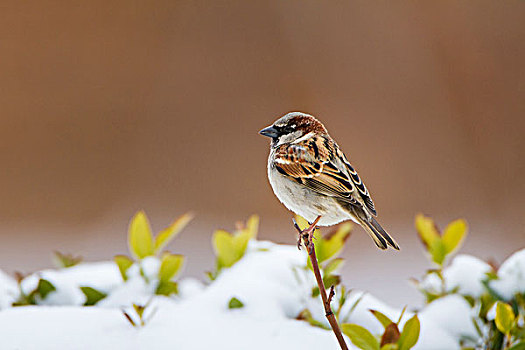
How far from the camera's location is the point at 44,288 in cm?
114

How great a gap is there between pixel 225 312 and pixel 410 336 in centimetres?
35

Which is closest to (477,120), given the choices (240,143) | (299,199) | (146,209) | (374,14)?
(374,14)

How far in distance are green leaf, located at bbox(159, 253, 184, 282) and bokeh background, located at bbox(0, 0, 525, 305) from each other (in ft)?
7.91

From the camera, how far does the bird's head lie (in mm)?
1209

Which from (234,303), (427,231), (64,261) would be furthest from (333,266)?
(64,261)

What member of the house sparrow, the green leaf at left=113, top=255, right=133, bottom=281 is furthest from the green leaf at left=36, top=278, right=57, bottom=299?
the house sparrow

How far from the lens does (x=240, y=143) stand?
384 centimetres

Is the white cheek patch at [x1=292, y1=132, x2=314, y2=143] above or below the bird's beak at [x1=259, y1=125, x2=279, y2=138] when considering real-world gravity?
below

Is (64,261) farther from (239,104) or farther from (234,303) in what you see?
(239,104)

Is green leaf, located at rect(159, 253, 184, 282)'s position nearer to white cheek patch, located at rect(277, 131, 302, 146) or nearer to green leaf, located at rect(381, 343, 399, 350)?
white cheek patch, located at rect(277, 131, 302, 146)

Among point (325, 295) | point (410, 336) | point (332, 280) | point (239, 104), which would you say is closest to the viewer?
point (325, 295)

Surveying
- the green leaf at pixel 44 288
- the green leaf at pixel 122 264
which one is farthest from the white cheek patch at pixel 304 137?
the green leaf at pixel 44 288

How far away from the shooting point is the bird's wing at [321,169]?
47.5 inches

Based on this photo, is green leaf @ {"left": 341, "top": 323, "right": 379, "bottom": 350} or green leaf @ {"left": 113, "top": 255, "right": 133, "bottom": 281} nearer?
green leaf @ {"left": 341, "top": 323, "right": 379, "bottom": 350}
